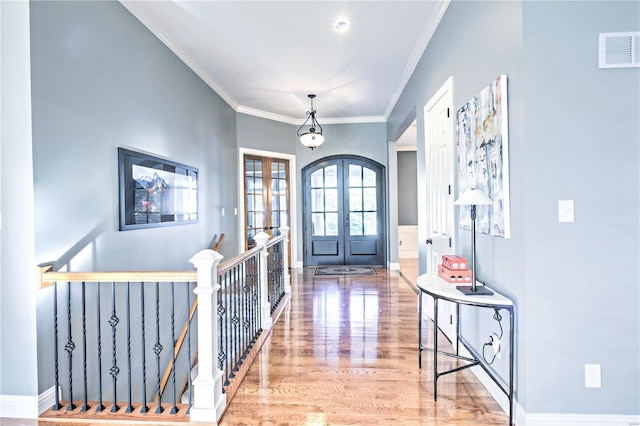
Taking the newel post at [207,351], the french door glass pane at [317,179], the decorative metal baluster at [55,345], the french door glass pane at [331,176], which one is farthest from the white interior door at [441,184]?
the french door glass pane at [317,179]

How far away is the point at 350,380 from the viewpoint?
239 cm

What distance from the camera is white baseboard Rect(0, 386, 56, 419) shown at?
79.7 inches

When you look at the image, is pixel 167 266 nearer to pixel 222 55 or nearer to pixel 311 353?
pixel 311 353

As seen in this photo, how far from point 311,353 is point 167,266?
185 cm

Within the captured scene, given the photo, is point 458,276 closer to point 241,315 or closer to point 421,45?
point 241,315

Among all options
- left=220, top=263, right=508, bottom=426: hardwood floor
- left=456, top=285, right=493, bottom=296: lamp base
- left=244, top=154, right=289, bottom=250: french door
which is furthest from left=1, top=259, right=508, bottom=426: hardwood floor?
left=244, top=154, right=289, bottom=250: french door

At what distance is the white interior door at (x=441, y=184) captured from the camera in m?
2.86

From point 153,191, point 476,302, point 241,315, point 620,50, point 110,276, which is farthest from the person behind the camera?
point 153,191

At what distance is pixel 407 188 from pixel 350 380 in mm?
6535

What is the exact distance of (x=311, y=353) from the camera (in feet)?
9.31

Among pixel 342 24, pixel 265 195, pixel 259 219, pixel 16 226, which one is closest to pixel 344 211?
pixel 265 195

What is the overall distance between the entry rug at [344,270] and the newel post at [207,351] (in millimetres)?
4197

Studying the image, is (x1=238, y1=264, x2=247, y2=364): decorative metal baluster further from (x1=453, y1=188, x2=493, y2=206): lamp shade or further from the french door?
the french door

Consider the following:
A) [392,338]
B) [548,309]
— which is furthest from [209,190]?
[548,309]
